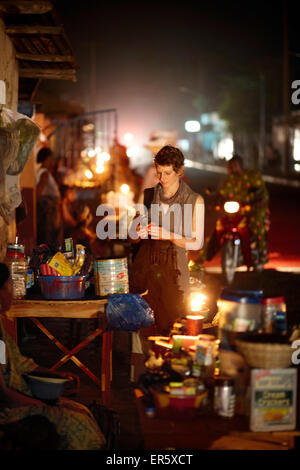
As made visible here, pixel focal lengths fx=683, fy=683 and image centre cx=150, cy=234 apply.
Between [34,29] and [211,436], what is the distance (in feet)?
14.5

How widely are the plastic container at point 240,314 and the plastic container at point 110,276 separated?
1345 mm

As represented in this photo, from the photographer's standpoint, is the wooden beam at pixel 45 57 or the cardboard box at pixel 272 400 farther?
the wooden beam at pixel 45 57

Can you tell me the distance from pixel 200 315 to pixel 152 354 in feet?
2.50

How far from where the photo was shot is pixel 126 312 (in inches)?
209

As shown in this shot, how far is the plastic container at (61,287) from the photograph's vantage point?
528 centimetres

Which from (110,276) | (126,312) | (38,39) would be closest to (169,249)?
(110,276)

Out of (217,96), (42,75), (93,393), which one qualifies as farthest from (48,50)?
(217,96)

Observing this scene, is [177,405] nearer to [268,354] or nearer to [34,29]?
[268,354]

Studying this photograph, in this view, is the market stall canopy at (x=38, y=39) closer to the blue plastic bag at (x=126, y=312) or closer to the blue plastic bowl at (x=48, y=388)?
the blue plastic bag at (x=126, y=312)

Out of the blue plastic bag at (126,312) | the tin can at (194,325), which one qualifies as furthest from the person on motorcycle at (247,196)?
the tin can at (194,325)

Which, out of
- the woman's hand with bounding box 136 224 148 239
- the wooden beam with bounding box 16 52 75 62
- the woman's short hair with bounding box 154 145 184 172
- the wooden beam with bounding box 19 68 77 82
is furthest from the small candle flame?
the wooden beam with bounding box 19 68 77 82

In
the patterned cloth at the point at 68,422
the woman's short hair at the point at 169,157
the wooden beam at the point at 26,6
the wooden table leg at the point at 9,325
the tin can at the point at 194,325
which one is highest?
the wooden beam at the point at 26,6
